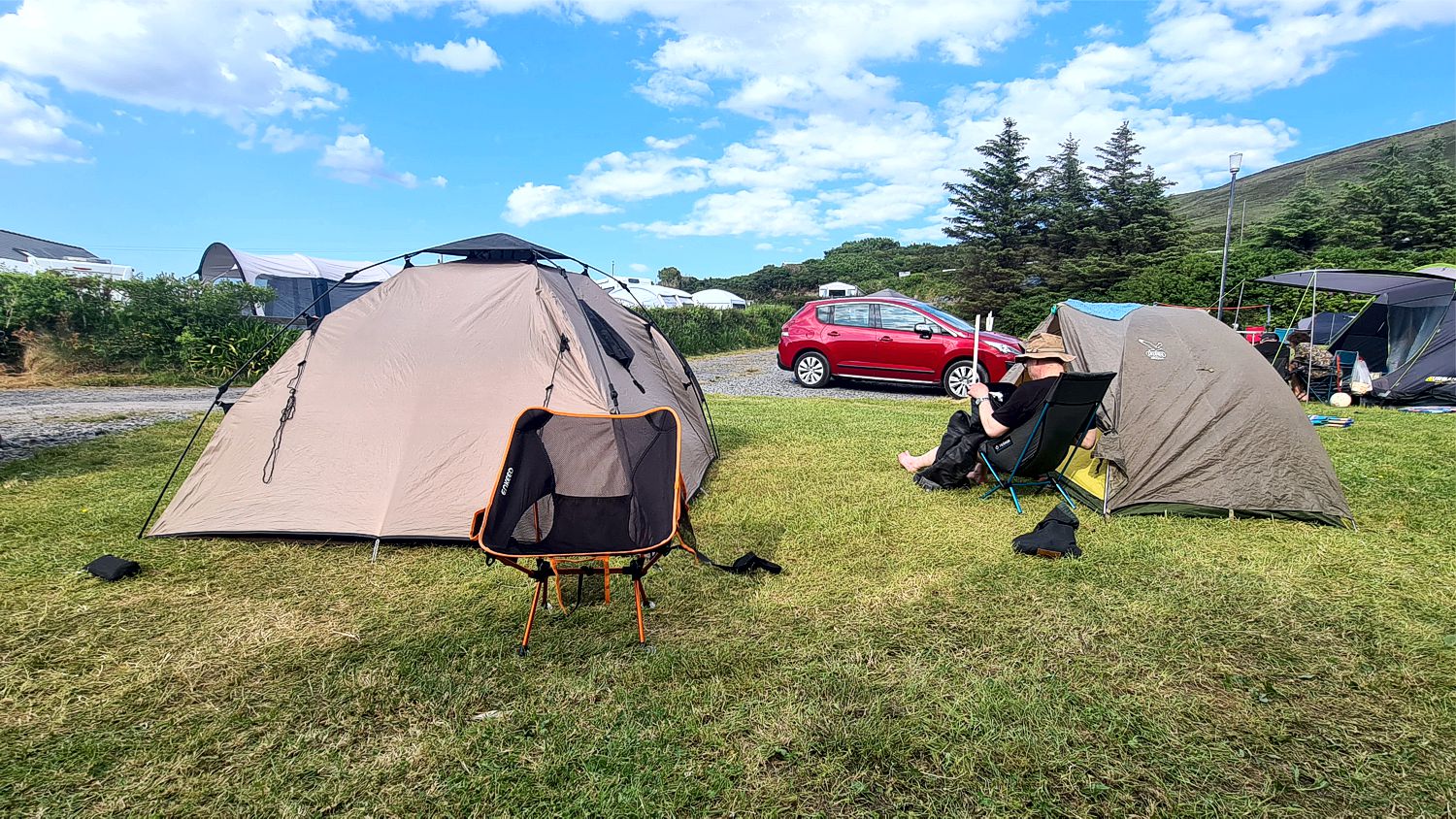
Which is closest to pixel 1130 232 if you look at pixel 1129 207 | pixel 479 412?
pixel 1129 207

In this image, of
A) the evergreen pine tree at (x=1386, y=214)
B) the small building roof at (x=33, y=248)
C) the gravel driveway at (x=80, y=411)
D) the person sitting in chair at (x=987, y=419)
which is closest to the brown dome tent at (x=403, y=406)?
the person sitting in chair at (x=987, y=419)

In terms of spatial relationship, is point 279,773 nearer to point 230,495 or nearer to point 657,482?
point 657,482

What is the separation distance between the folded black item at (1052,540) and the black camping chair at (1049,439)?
0.49 m

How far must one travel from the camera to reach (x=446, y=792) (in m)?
2.16

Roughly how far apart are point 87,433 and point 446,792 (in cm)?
797

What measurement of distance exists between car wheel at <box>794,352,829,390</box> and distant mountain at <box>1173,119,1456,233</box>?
6338 centimetres

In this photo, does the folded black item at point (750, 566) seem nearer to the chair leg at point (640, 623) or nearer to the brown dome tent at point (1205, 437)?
the chair leg at point (640, 623)

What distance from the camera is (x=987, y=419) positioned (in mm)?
5074


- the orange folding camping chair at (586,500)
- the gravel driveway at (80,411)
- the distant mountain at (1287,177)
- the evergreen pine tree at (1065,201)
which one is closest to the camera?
the orange folding camping chair at (586,500)

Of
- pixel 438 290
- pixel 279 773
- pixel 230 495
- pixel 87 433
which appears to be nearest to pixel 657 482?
pixel 279 773

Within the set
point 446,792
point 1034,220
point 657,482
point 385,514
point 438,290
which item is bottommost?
point 446,792

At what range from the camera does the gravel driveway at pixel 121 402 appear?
24.1 ft

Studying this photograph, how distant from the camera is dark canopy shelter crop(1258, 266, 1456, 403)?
9.26 meters

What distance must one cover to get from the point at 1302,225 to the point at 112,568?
95.0 ft
